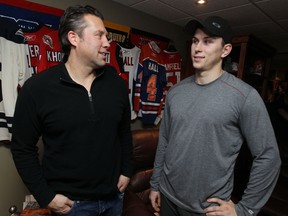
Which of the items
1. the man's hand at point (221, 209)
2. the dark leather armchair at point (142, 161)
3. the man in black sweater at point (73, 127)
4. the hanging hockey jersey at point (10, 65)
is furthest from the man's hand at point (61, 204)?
the dark leather armchair at point (142, 161)

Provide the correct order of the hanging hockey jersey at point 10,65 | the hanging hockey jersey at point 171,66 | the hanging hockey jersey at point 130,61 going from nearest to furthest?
the hanging hockey jersey at point 10,65 → the hanging hockey jersey at point 130,61 → the hanging hockey jersey at point 171,66

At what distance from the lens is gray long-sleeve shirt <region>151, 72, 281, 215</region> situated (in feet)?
3.39

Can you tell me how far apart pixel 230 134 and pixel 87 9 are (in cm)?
98

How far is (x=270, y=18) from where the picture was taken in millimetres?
2553

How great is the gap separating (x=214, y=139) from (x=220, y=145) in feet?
0.14

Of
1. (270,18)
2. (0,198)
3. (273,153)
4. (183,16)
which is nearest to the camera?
(273,153)

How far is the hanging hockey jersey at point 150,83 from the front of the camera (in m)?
2.67

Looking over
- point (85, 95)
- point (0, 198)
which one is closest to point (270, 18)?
point (85, 95)

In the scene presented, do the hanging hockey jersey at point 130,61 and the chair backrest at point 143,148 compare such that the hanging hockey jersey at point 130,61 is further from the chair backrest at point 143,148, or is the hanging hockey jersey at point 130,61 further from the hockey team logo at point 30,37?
the hockey team logo at point 30,37

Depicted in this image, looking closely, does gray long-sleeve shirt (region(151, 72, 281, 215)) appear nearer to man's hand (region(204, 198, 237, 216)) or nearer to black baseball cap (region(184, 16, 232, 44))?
man's hand (region(204, 198, 237, 216))

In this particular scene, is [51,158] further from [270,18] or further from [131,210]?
[270,18]

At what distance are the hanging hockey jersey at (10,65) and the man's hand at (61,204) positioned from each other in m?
0.95

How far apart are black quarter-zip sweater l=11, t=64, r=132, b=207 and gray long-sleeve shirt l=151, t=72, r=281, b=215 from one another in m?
0.38

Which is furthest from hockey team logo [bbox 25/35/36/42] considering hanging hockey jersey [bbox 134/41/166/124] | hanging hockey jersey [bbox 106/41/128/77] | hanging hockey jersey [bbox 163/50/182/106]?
hanging hockey jersey [bbox 163/50/182/106]
